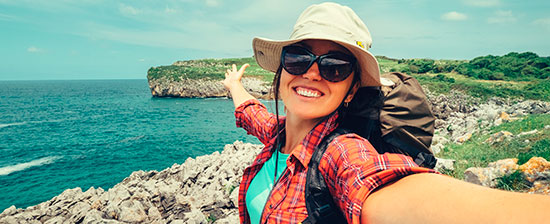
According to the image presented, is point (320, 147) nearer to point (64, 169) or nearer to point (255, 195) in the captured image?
point (255, 195)

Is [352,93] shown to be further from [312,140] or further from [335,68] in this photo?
[312,140]

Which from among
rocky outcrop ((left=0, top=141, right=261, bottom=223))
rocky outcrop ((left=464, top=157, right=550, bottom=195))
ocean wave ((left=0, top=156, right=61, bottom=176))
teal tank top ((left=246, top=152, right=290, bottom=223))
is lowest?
ocean wave ((left=0, top=156, right=61, bottom=176))

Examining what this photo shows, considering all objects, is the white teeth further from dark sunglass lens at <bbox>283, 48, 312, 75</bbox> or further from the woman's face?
dark sunglass lens at <bbox>283, 48, 312, 75</bbox>

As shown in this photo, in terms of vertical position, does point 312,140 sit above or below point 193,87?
below

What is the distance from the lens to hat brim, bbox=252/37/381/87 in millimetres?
1312

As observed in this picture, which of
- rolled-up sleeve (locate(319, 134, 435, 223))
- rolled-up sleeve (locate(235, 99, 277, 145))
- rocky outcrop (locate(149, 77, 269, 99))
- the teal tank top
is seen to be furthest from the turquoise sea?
rocky outcrop (locate(149, 77, 269, 99))

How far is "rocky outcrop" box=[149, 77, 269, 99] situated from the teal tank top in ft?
220

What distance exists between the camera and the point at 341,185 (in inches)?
42.3

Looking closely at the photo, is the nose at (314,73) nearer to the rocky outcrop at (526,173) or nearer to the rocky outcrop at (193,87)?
the rocky outcrop at (526,173)

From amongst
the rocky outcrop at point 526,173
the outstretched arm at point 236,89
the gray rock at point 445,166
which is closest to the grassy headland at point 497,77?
the gray rock at point 445,166

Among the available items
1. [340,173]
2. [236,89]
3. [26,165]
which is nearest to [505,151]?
[236,89]

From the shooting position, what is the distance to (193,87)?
3012 inches

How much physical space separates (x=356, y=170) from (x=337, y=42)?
2.04ft

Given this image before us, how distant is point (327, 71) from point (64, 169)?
83.5 ft
